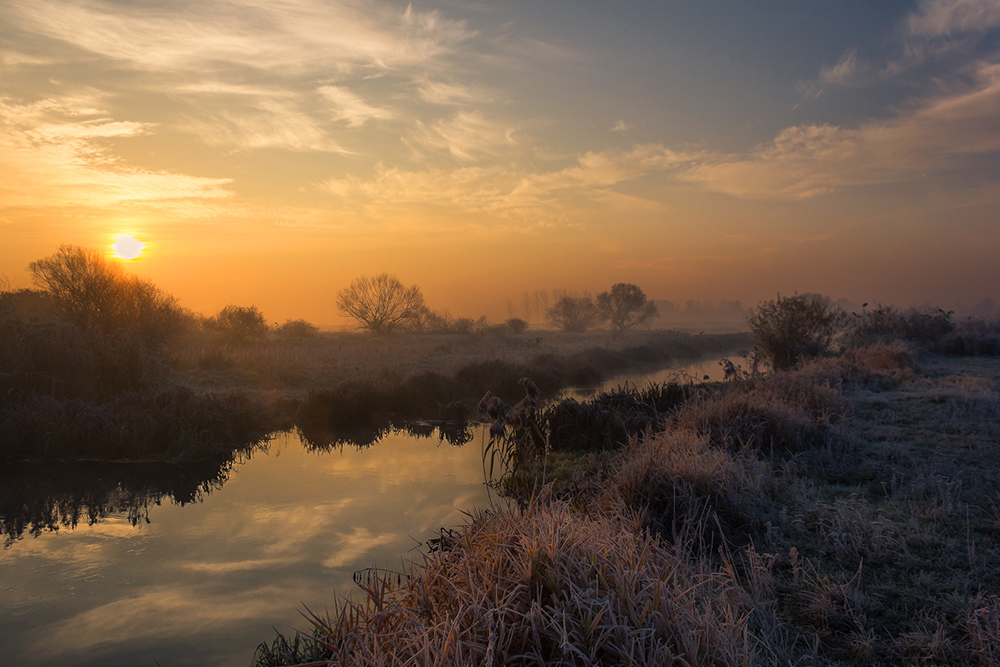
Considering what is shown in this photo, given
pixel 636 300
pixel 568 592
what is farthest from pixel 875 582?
pixel 636 300

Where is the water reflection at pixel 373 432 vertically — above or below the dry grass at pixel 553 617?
below

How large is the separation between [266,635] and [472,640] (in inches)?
117

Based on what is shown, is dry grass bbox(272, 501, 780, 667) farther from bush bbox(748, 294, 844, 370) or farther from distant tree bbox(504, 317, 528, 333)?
distant tree bbox(504, 317, 528, 333)

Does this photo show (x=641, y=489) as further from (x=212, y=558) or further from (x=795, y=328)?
(x=795, y=328)

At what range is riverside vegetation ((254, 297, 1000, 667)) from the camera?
2.68m

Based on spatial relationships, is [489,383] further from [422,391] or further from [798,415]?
[798,415]

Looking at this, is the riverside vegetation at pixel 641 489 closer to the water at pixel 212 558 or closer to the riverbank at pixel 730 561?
the riverbank at pixel 730 561

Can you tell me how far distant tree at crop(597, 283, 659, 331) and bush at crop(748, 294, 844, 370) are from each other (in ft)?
147

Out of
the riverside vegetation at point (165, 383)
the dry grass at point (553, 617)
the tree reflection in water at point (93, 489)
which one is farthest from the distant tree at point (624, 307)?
the dry grass at point (553, 617)

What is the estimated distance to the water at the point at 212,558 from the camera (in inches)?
182

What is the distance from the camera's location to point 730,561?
4.42 m

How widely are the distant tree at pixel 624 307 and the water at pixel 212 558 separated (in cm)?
5534

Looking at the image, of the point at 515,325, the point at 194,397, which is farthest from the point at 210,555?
the point at 515,325

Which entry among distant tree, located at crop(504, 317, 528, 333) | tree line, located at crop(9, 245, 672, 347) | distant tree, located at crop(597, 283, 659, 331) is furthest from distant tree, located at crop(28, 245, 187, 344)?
distant tree, located at crop(597, 283, 659, 331)
